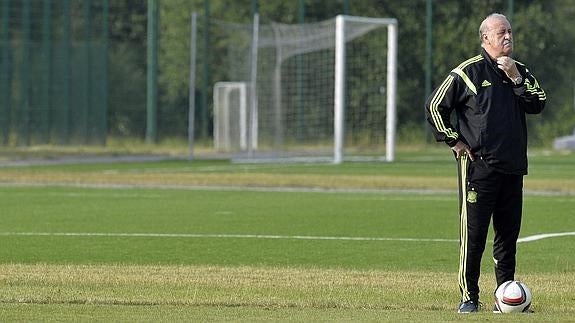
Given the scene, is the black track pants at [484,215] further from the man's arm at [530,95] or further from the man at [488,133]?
the man's arm at [530,95]

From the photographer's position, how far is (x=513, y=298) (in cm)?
1073

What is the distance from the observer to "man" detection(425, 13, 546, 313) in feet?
35.7

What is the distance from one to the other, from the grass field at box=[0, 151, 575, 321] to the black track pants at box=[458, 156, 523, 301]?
0.96 feet

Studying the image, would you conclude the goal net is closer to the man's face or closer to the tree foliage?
the tree foliage

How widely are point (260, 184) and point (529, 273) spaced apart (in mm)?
15802

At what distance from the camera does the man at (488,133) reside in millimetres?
10867

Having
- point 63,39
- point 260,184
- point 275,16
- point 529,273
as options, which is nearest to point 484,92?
point 529,273

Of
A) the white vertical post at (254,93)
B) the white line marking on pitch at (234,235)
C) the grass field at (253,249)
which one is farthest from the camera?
the white vertical post at (254,93)

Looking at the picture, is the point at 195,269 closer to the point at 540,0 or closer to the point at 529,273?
the point at 529,273

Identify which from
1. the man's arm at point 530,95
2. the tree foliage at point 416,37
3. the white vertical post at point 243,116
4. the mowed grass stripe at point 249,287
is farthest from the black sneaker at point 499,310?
the tree foliage at point 416,37

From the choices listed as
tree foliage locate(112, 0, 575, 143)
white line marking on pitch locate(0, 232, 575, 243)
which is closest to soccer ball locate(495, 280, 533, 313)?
white line marking on pitch locate(0, 232, 575, 243)

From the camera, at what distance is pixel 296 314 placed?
10.7m

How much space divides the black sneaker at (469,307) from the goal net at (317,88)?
1163 inches

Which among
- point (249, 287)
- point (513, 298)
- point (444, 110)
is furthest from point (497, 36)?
point (249, 287)
